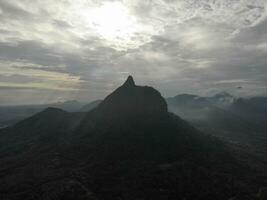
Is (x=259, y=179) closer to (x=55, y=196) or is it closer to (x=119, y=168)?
(x=119, y=168)

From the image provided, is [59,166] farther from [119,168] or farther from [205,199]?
[205,199]

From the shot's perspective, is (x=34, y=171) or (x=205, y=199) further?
(x=34, y=171)

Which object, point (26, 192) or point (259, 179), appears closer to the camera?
point (26, 192)

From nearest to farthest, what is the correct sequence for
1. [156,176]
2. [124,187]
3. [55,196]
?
[55,196] < [124,187] < [156,176]

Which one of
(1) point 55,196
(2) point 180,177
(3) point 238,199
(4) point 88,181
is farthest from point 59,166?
(3) point 238,199

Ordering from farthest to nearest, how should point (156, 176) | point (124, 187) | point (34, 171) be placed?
point (34, 171) → point (156, 176) → point (124, 187)

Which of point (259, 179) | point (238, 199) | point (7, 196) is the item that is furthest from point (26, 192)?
point (259, 179)

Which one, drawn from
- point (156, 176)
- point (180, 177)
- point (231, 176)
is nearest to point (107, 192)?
point (156, 176)

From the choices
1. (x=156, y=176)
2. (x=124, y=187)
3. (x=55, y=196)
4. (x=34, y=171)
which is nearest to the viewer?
(x=55, y=196)
